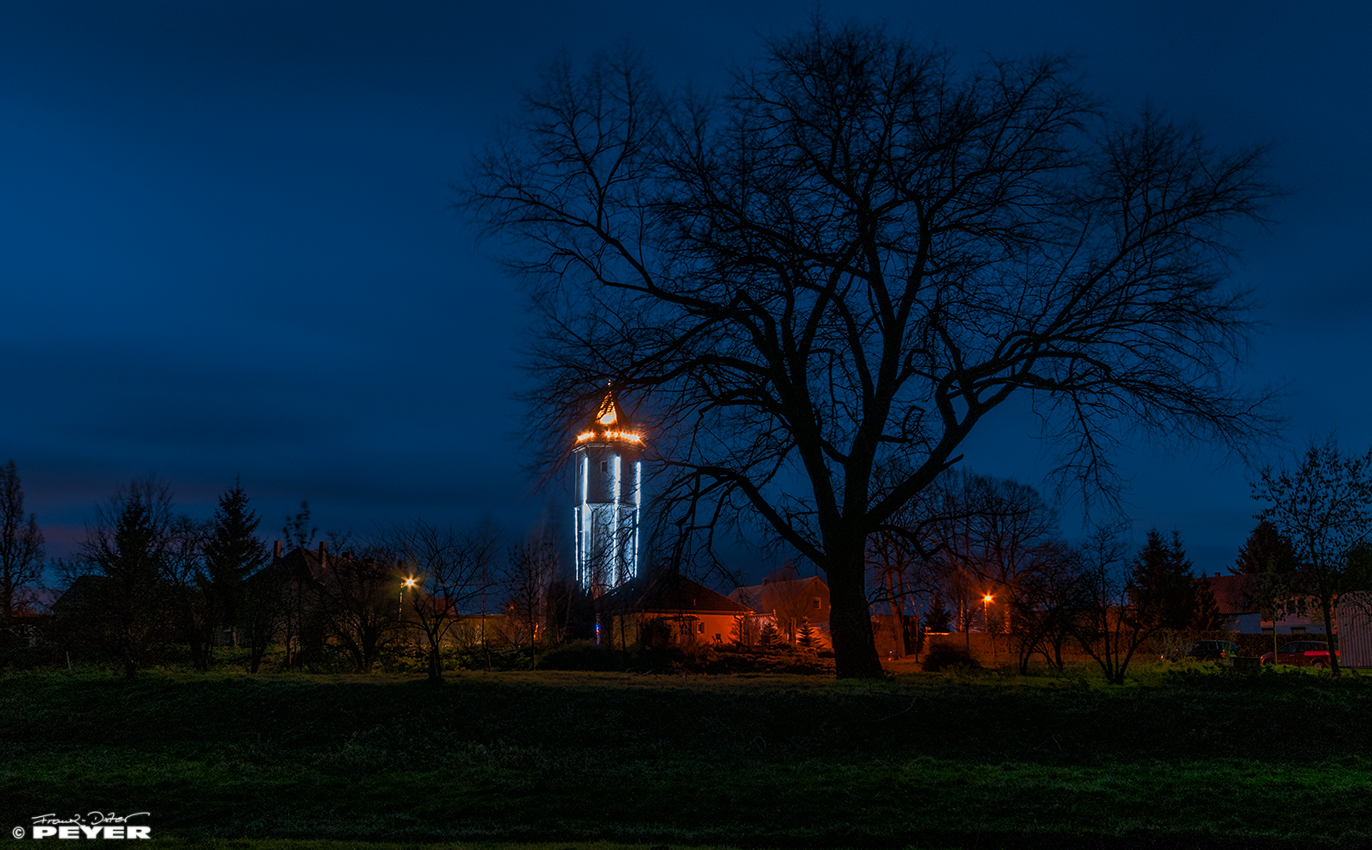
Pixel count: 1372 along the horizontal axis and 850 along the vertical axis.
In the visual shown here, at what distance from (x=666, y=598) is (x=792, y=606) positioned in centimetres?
3679

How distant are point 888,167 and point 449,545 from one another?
532 inches

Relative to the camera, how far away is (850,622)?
17625mm

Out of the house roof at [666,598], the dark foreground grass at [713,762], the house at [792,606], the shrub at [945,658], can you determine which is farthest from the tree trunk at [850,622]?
the house at [792,606]

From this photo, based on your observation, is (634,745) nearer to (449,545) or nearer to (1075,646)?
(449,545)

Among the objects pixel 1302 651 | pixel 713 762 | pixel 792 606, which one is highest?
pixel 792 606

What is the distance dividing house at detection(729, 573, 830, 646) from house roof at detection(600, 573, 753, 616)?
1.68 meters

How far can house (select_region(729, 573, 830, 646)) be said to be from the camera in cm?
4862

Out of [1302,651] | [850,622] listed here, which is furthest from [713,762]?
[1302,651]
